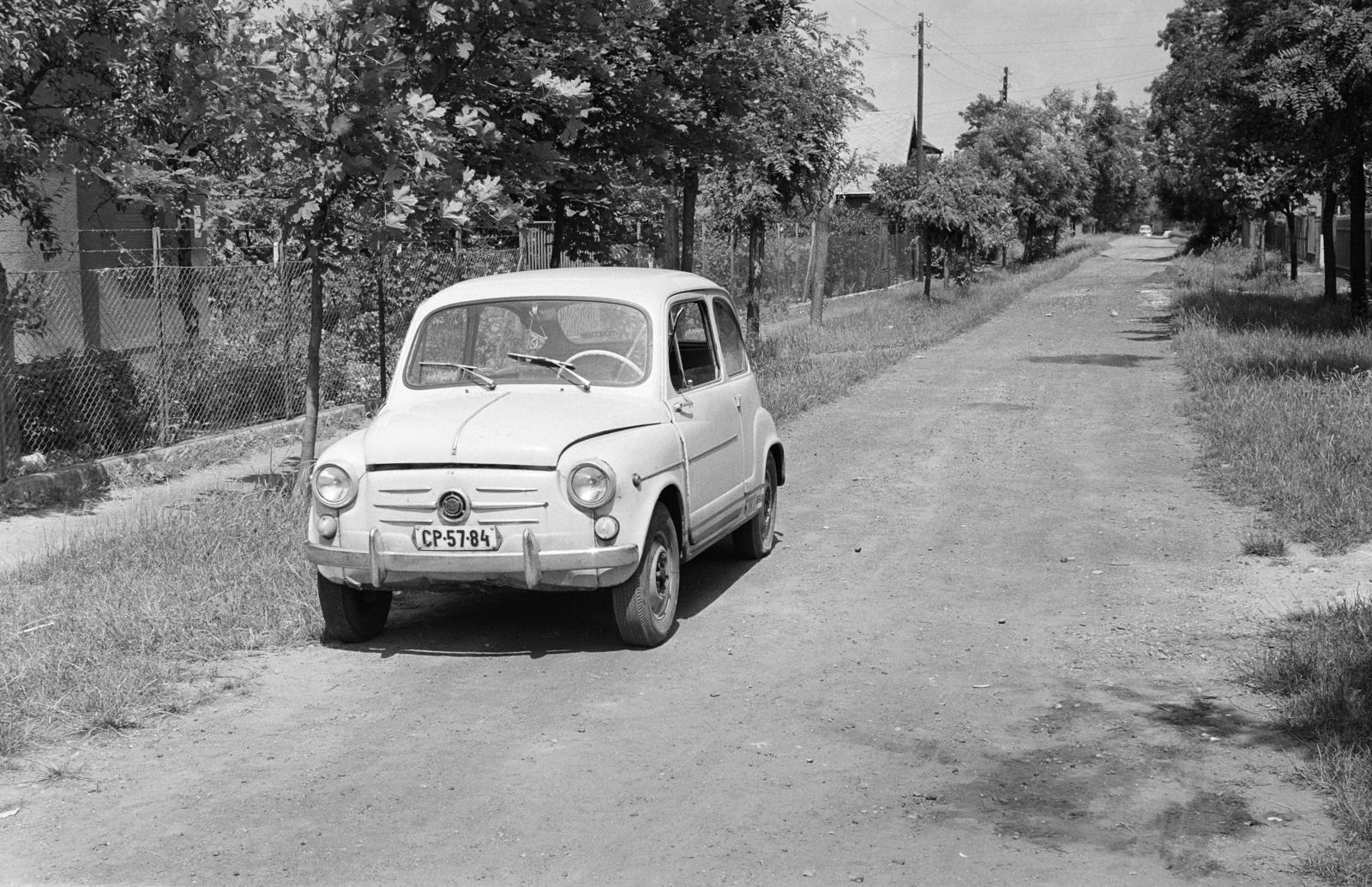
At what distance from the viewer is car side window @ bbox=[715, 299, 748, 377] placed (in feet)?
28.8

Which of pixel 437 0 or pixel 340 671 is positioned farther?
pixel 437 0

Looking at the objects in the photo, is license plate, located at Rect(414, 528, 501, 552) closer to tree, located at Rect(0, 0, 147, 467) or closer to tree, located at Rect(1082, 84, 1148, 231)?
tree, located at Rect(0, 0, 147, 467)

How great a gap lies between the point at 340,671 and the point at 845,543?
388cm

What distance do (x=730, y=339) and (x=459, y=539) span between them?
9.30ft

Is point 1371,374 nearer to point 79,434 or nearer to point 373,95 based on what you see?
point 373,95

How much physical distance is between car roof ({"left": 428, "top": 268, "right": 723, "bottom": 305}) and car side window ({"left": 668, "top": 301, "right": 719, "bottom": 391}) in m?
0.17

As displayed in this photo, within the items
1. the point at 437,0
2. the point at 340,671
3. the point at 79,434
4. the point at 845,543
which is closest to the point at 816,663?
the point at 340,671

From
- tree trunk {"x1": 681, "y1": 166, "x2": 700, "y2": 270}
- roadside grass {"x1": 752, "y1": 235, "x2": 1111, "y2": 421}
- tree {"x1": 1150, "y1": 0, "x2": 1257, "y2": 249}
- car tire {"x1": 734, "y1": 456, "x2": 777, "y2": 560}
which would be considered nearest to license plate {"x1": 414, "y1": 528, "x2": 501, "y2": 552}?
car tire {"x1": 734, "y1": 456, "x2": 777, "y2": 560}

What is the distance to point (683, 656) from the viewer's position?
6977 millimetres

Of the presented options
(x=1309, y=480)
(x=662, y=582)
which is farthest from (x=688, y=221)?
(x=662, y=582)

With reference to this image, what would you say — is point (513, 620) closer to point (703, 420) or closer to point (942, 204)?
point (703, 420)

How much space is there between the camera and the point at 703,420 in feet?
26.0

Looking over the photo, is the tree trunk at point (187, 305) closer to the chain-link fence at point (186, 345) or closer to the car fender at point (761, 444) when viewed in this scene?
the chain-link fence at point (186, 345)

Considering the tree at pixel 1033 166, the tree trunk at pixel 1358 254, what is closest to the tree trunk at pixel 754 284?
the tree trunk at pixel 1358 254
